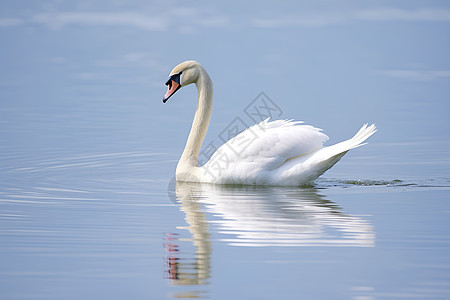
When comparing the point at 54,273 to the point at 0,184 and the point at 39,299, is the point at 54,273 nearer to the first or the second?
the point at 39,299

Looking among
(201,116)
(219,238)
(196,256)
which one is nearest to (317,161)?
(201,116)

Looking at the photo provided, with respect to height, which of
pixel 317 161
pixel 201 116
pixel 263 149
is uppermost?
pixel 201 116

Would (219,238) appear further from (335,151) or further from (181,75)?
(181,75)

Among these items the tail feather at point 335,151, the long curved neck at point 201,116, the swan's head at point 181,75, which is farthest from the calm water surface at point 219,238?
the swan's head at point 181,75

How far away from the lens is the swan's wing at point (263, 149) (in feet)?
35.7

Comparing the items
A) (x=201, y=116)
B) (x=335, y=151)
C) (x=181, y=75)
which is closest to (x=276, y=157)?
(x=335, y=151)

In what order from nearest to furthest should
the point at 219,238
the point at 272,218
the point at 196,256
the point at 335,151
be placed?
1. the point at 196,256
2. the point at 219,238
3. the point at 272,218
4. the point at 335,151

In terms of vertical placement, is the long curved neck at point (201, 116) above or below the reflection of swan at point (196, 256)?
above

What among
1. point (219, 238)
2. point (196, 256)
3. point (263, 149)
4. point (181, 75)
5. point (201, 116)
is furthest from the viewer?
point (201, 116)

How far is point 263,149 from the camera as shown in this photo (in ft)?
35.7

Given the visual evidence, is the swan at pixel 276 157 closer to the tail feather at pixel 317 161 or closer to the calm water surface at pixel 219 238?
the tail feather at pixel 317 161

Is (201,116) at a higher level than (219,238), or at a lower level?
higher

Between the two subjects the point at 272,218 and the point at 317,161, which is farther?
the point at 317,161

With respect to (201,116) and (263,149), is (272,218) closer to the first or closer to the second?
(263,149)
